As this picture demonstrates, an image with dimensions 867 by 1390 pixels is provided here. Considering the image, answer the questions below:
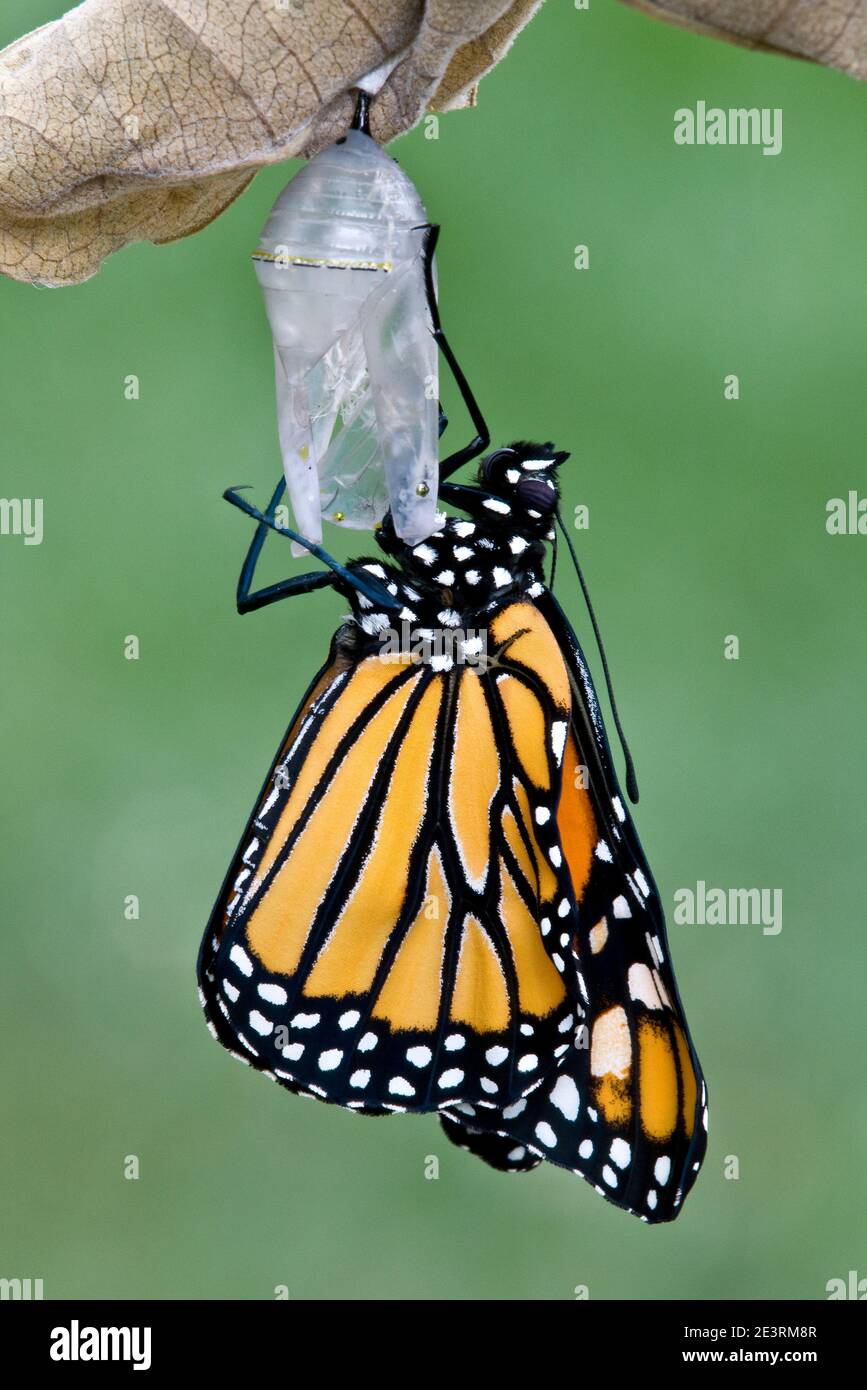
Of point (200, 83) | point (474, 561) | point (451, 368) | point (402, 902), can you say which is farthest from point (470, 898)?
point (200, 83)

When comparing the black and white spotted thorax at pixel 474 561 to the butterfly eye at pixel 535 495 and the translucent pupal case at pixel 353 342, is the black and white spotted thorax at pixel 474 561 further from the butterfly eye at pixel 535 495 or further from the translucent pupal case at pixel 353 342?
the translucent pupal case at pixel 353 342

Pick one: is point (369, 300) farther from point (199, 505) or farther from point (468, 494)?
point (199, 505)

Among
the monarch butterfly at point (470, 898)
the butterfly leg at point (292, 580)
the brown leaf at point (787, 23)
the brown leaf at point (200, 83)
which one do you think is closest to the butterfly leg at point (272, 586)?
the butterfly leg at point (292, 580)

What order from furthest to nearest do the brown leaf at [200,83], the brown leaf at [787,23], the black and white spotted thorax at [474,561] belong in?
the black and white spotted thorax at [474,561] → the brown leaf at [200,83] → the brown leaf at [787,23]

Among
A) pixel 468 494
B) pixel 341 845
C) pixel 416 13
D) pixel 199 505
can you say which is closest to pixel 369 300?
pixel 416 13

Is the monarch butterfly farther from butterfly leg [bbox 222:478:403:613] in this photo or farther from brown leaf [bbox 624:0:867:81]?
brown leaf [bbox 624:0:867:81]

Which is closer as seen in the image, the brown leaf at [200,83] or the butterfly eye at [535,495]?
the brown leaf at [200,83]

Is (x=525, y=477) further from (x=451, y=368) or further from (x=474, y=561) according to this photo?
(x=451, y=368)
